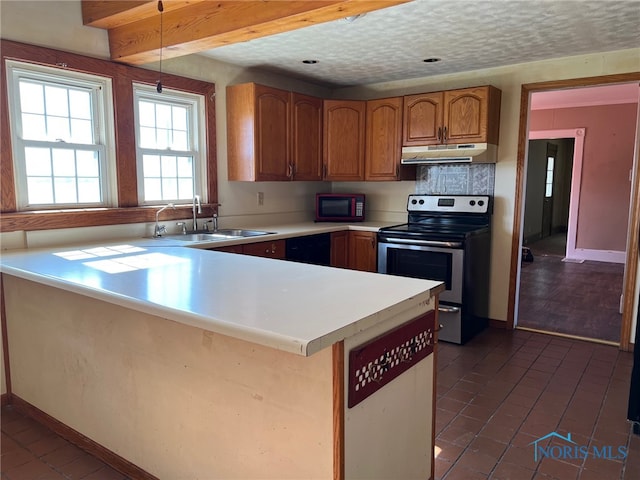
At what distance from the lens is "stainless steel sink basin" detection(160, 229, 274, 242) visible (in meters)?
3.39

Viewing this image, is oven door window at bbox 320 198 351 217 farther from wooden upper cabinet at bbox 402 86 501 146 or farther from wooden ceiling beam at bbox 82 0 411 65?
wooden ceiling beam at bbox 82 0 411 65

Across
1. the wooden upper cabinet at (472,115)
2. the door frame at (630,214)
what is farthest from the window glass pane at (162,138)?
the door frame at (630,214)

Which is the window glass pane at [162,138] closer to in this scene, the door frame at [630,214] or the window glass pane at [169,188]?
the window glass pane at [169,188]

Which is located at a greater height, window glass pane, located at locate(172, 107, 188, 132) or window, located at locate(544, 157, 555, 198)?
window glass pane, located at locate(172, 107, 188, 132)

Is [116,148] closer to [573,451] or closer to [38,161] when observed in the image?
[38,161]

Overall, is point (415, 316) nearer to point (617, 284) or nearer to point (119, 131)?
point (119, 131)

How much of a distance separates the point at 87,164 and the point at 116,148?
0.70 ft

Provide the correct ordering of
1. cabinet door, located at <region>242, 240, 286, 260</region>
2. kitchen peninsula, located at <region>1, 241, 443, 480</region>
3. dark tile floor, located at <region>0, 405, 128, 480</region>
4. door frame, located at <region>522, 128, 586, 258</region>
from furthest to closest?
1. door frame, located at <region>522, 128, 586, 258</region>
2. cabinet door, located at <region>242, 240, 286, 260</region>
3. dark tile floor, located at <region>0, 405, 128, 480</region>
4. kitchen peninsula, located at <region>1, 241, 443, 480</region>

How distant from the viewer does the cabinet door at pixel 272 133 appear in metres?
3.80

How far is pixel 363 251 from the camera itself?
4250 millimetres

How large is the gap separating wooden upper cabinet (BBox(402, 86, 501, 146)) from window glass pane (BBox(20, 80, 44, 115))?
2836 mm

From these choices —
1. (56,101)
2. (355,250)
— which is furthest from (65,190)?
(355,250)

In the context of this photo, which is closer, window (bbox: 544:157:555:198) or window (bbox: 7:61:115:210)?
window (bbox: 7:61:115:210)

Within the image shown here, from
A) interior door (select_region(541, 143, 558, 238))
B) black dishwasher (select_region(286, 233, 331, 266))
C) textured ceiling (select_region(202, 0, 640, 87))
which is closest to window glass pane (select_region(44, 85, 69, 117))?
textured ceiling (select_region(202, 0, 640, 87))
